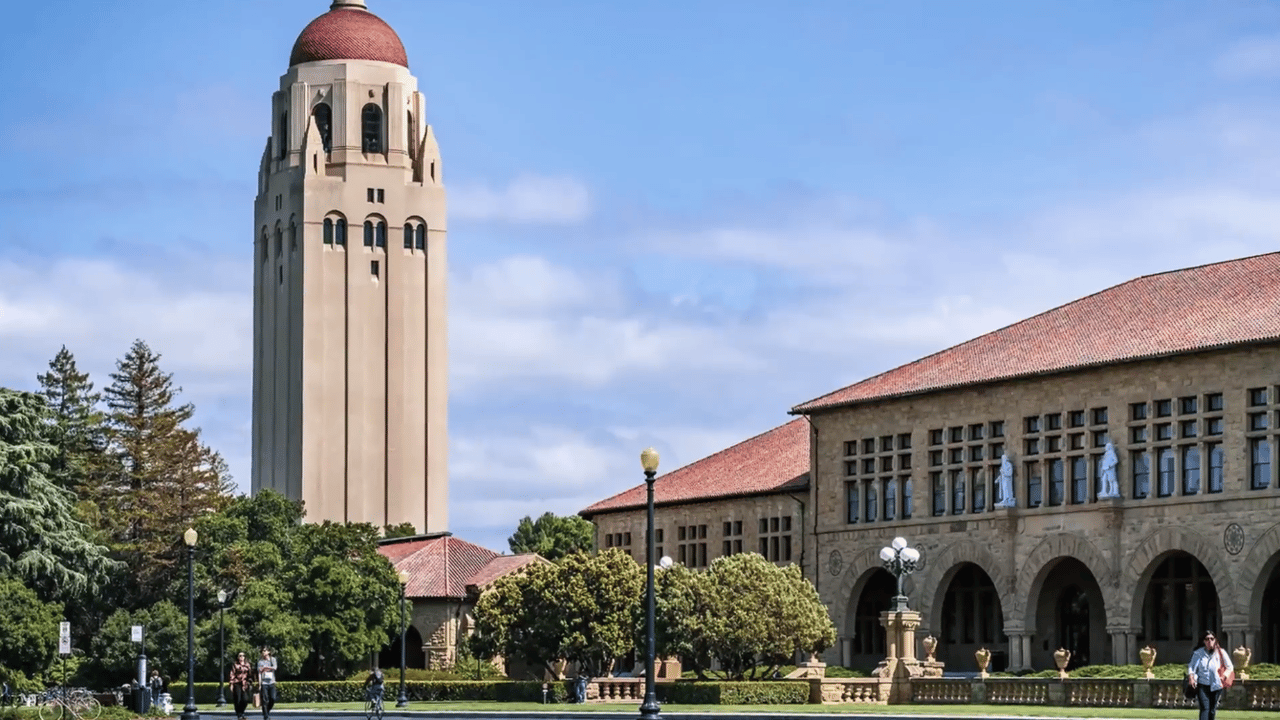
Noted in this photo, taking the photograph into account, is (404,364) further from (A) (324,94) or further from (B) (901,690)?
(B) (901,690)

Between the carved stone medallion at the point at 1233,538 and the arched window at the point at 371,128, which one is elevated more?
the arched window at the point at 371,128

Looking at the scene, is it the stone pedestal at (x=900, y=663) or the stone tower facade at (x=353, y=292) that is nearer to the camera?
the stone pedestal at (x=900, y=663)

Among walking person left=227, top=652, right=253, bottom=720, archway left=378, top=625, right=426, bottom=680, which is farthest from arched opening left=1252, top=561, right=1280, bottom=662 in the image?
archway left=378, top=625, right=426, bottom=680

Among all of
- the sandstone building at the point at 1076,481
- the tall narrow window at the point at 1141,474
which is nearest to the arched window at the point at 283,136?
the sandstone building at the point at 1076,481

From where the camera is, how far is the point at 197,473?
106 meters

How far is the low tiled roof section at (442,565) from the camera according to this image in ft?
318

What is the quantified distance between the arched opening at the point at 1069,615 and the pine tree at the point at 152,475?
131 ft

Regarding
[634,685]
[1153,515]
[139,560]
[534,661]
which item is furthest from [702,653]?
[139,560]

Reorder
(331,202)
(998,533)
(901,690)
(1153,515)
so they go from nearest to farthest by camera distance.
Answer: (901,690)
(1153,515)
(998,533)
(331,202)

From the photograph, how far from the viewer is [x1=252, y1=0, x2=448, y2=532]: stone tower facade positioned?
456 feet

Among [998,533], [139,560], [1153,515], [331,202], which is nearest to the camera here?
[1153,515]

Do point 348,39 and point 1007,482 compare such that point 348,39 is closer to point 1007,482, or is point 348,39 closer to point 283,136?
point 283,136

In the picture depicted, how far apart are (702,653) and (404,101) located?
267 ft

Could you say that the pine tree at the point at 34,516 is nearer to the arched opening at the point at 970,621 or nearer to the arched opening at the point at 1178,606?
Result: the arched opening at the point at 970,621
